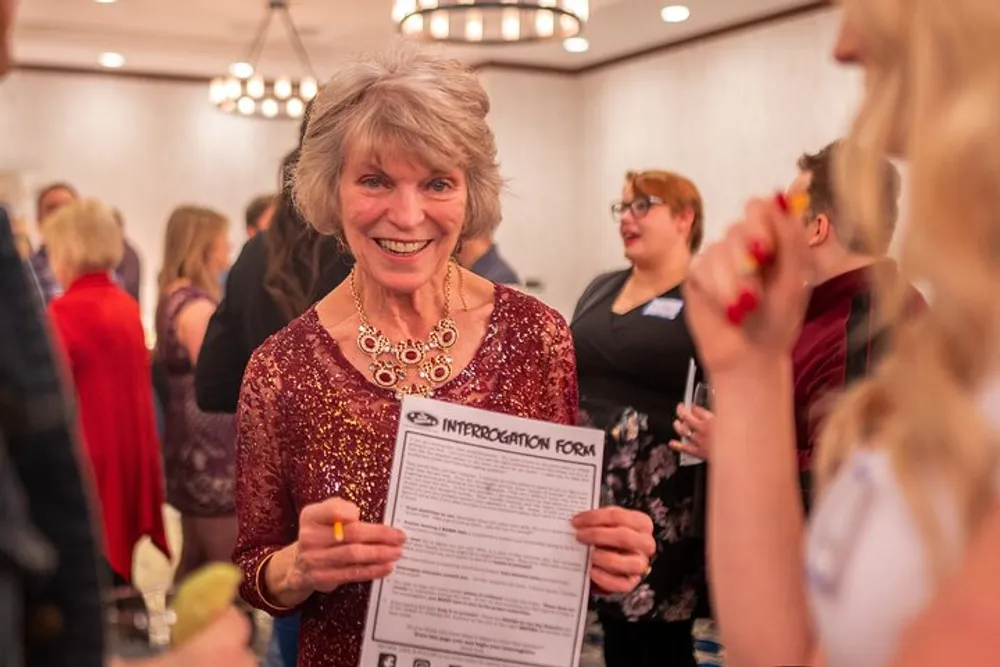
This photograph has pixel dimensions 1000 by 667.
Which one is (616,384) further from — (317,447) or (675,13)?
(675,13)

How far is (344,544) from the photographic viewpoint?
4.25 feet

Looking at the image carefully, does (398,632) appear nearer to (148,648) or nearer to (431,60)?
(148,648)

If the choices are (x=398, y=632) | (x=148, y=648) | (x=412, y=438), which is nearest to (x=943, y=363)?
(x=148, y=648)

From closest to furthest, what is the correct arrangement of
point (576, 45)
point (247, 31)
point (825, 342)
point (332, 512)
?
1. point (332, 512)
2. point (825, 342)
3. point (576, 45)
4. point (247, 31)

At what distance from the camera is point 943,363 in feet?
2.29

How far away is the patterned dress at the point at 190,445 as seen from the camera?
12.3 ft

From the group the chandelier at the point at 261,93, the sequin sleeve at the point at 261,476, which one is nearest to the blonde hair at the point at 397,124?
the sequin sleeve at the point at 261,476

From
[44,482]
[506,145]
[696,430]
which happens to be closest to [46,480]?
[44,482]

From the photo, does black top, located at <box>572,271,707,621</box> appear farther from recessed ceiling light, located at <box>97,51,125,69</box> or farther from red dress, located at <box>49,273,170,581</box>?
recessed ceiling light, located at <box>97,51,125,69</box>

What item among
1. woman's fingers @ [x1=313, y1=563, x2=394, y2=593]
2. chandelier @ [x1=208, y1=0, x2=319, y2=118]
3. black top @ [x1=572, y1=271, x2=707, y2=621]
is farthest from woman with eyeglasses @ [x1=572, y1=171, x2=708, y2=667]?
chandelier @ [x1=208, y1=0, x2=319, y2=118]

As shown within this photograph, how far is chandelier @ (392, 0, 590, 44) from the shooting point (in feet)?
17.8

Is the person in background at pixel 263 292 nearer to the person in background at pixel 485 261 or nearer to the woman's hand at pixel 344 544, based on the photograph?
the woman's hand at pixel 344 544

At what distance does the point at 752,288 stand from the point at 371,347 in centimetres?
76

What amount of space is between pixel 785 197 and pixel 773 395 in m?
0.18
